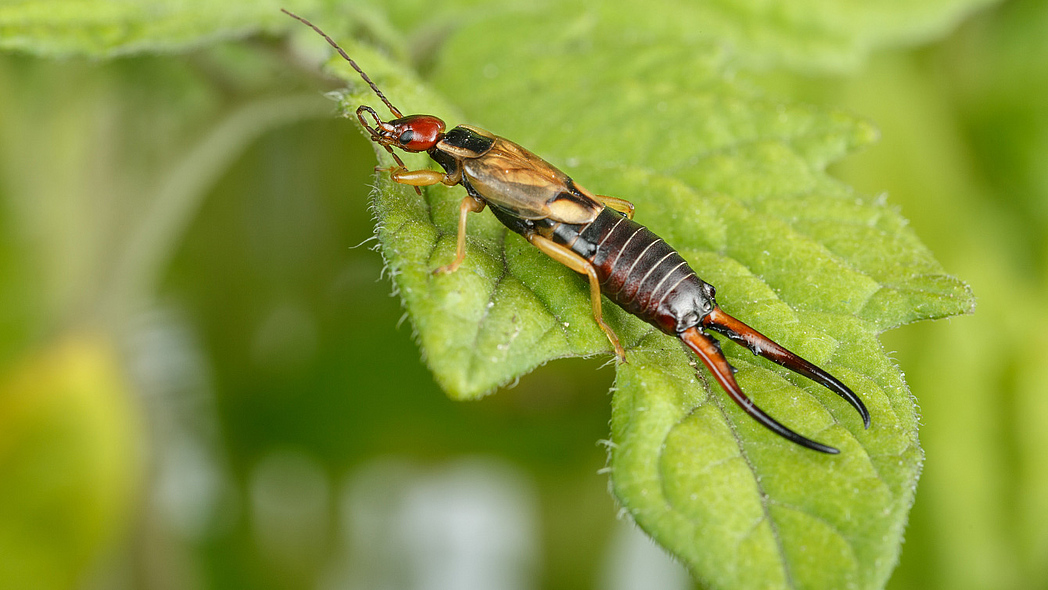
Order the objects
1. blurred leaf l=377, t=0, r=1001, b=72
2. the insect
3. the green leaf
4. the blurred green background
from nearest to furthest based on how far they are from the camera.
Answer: the green leaf < the insect < blurred leaf l=377, t=0, r=1001, b=72 < the blurred green background

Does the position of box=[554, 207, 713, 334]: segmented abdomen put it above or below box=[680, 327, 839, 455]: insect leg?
above

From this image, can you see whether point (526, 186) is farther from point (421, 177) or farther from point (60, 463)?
point (60, 463)

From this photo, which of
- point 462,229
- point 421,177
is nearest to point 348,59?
point 421,177

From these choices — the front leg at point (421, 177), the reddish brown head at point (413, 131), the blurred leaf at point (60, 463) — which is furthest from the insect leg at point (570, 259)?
the blurred leaf at point (60, 463)

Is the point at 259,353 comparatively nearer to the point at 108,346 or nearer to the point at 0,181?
the point at 108,346

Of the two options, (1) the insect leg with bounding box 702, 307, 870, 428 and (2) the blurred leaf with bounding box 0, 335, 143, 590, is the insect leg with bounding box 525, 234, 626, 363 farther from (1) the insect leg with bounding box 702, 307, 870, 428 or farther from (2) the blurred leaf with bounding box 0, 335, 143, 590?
(2) the blurred leaf with bounding box 0, 335, 143, 590

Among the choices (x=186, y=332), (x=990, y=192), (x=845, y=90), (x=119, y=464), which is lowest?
(x=119, y=464)

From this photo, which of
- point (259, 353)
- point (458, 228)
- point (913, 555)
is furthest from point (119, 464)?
point (913, 555)

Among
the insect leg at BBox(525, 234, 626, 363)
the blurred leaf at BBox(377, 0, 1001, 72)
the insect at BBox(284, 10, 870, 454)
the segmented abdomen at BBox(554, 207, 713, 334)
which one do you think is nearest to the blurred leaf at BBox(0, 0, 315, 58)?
the insect at BBox(284, 10, 870, 454)
